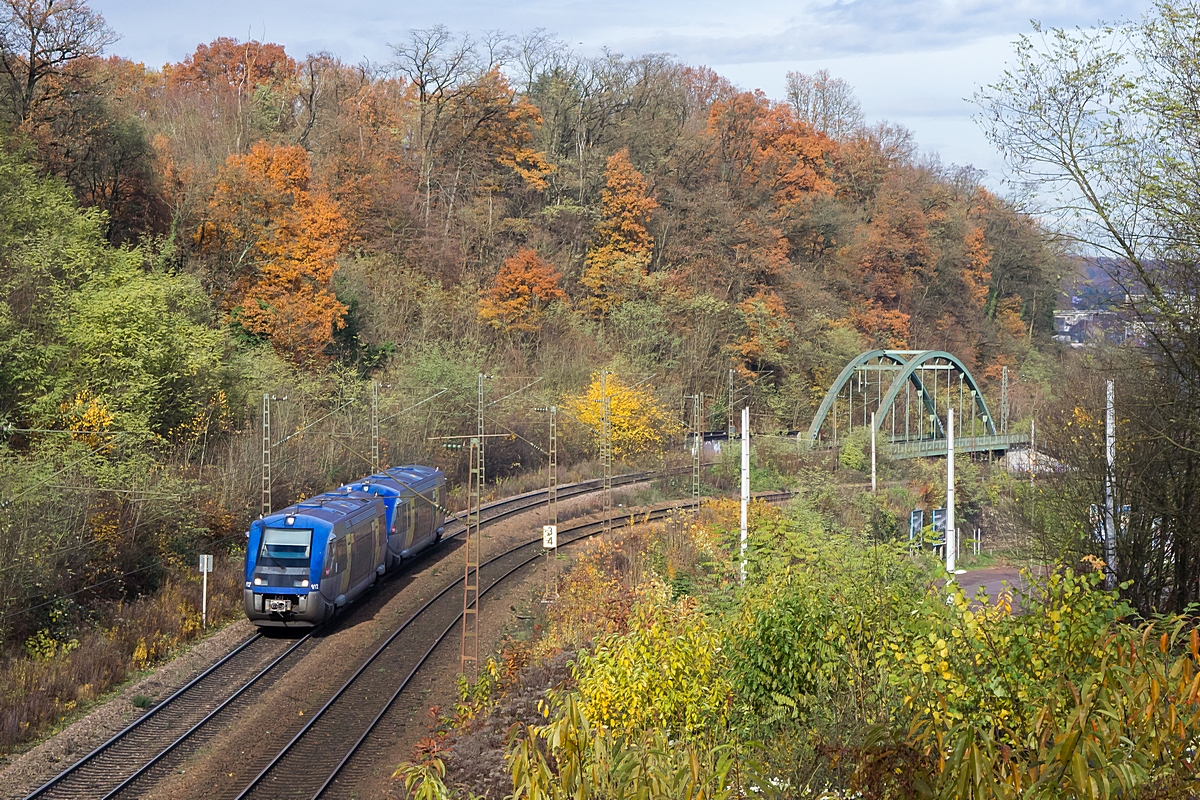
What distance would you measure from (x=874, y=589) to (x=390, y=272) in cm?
4028

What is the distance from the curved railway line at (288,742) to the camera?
14266 millimetres

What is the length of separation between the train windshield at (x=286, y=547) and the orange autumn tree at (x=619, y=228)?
33.7 m

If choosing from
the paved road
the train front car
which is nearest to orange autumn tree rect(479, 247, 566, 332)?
the paved road

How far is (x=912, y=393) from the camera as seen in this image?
2406 inches

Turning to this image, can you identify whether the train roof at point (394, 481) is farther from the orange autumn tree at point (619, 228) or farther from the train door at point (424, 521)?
the orange autumn tree at point (619, 228)

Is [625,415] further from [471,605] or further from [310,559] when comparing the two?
[310,559]

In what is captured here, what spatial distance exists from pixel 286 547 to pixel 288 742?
16.9ft

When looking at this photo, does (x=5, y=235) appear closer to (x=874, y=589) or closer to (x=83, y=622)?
(x=83, y=622)

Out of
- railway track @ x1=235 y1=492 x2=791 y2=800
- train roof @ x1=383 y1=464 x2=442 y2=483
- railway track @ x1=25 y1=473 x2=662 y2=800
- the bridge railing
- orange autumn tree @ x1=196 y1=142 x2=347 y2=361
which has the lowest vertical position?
railway track @ x1=235 y1=492 x2=791 y2=800

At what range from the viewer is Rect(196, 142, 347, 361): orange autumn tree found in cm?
3703

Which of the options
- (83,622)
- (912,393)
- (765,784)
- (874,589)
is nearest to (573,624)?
(83,622)

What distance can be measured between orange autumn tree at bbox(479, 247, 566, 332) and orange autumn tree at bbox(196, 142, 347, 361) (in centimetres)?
842

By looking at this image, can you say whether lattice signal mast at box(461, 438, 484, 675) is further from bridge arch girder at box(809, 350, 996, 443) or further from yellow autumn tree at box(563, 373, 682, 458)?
bridge arch girder at box(809, 350, 996, 443)

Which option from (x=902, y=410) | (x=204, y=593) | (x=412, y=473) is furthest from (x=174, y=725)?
(x=902, y=410)
